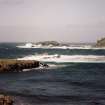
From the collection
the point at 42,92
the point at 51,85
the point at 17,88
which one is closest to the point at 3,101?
the point at 42,92

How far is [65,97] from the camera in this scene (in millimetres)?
39500

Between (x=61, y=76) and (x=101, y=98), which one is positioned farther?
(x=61, y=76)

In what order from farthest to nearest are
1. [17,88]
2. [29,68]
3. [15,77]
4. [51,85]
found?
[29,68], [15,77], [51,85], [17,88]

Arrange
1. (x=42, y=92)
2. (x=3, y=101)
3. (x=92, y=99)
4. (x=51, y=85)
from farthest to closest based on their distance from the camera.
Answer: (x=51, y=85), (x=42, y=92), (x=92, y=99), (x=3, y=101)

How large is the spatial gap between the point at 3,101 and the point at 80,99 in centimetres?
1190

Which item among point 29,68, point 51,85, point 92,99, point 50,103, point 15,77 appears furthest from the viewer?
point 29,68

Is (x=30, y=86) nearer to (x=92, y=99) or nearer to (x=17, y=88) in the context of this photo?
(x=17, y=88)

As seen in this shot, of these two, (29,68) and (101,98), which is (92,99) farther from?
(29,68)

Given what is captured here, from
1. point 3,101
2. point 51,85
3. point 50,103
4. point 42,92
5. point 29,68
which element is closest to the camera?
point 3,101

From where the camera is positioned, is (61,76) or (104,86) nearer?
(104,86)

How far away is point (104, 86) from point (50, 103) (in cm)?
1449

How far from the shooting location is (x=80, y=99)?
38.2 meters

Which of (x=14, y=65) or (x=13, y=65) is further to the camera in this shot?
(x=14, y=65)

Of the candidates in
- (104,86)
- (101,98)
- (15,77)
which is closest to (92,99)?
(101,98)
